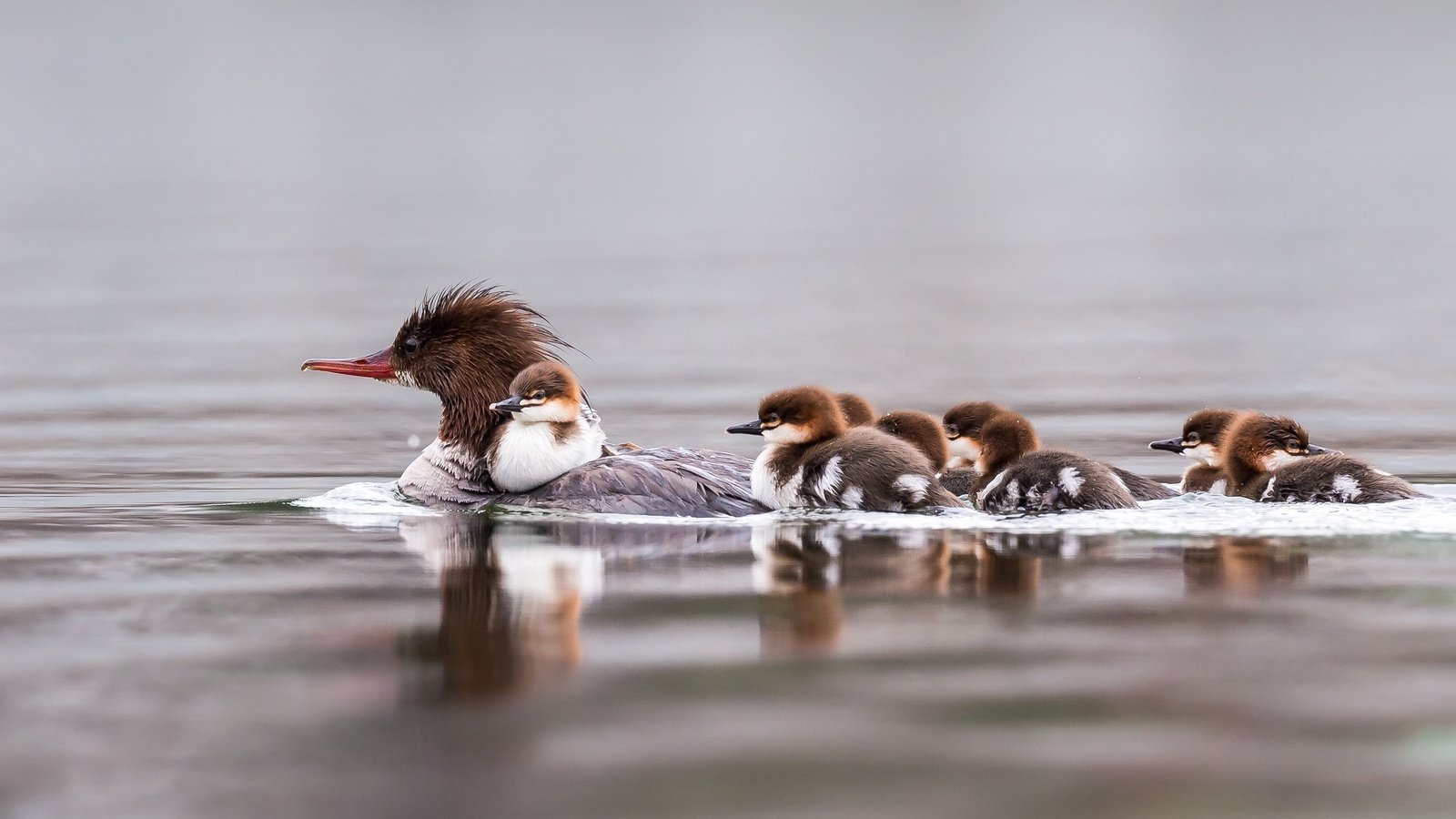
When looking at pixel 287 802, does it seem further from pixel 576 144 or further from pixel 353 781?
pixel 576 144

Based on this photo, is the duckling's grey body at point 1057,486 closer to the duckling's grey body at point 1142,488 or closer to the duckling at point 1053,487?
the duckling at point 1053,487

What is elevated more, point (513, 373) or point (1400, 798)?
point (513, 373)

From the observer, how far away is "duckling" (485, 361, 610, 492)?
7.11 metres

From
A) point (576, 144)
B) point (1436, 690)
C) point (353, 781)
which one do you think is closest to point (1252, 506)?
point (1436, 690)

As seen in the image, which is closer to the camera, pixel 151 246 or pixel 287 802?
pixel 287 802

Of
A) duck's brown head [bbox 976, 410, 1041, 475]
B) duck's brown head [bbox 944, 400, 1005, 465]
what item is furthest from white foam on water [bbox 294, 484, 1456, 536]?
duck's brown head [bbox 944, 400, 1005, 465]

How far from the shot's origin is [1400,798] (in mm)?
3506

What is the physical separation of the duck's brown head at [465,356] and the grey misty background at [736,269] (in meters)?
1.04

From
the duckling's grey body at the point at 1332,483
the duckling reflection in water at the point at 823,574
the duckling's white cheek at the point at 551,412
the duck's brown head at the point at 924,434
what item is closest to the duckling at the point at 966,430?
the duck's brown head at the point at 924,434

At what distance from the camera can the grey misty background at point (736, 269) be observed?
10539 mm

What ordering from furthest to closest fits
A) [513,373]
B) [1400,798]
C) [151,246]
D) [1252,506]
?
[151,246] < [513,373] < [1252,506] < [1400,798]

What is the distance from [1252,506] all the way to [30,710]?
3.88 metres

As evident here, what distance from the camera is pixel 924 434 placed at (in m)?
7.59

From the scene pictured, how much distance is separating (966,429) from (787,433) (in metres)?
1.06
